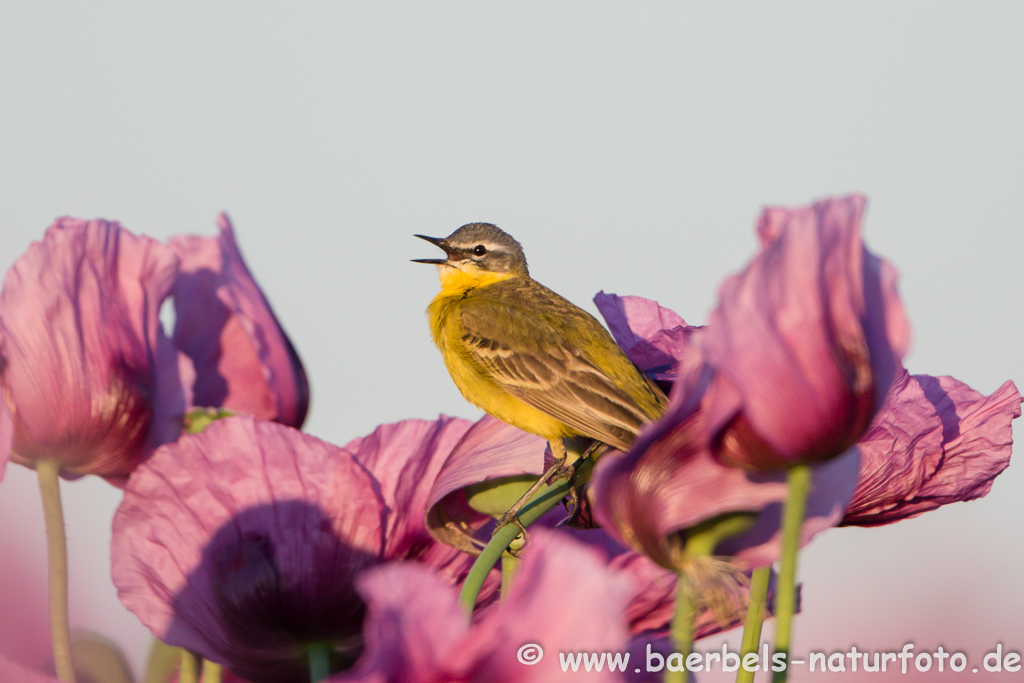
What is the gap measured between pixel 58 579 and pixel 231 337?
0.50 meters

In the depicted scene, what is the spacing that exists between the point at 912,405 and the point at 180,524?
94cm

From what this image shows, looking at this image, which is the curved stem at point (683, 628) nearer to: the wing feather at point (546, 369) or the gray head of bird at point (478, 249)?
the wing feather at point (546, 369)

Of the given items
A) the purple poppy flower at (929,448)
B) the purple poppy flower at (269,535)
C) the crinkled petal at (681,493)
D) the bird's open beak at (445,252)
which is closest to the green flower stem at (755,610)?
the crinkled petal at (681,493)

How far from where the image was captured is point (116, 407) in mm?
1358

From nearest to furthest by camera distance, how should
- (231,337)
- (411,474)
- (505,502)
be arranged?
1. (411,474)
2. (505,502)
3. (231,337)

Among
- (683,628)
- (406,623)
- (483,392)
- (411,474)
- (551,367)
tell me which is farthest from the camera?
(483,392)

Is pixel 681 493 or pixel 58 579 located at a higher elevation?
pixel 681 493

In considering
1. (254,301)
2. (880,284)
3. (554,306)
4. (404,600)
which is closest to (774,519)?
(880,284)

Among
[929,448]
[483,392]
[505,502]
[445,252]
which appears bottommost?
[505,502]

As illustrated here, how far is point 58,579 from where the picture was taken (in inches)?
47.1

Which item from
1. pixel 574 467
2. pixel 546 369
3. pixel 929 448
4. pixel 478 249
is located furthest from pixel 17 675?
pixel 478 249

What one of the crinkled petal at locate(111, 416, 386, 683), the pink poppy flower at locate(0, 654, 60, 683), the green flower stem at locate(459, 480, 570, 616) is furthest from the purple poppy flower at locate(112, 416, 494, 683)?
the pink poppy flower at locate(0, 654, 60, 683)

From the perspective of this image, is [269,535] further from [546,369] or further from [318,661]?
[546,369]

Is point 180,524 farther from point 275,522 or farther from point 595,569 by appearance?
point 595,569
